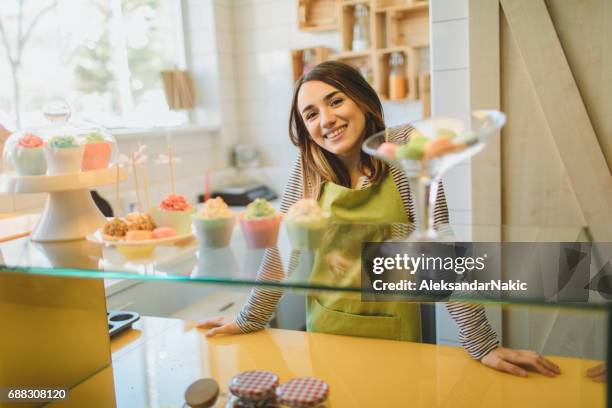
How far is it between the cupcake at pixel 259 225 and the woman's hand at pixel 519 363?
20.3 inches

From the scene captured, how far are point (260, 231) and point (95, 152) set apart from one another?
437 mm

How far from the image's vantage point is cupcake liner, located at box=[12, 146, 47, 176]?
122cm

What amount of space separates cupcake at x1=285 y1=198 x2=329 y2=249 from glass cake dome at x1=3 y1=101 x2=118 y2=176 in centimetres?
47

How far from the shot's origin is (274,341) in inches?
56.8

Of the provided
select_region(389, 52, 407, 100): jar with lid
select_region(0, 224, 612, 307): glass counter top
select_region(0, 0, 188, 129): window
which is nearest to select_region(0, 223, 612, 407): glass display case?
select_region(0, 224, 612, 307): glass counter top

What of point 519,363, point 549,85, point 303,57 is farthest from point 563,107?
point 303,57

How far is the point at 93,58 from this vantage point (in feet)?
11.2

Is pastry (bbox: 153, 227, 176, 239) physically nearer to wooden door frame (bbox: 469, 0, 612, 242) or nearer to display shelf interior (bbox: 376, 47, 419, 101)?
wooden door frame (bbox: 469, 0, 612, 242)

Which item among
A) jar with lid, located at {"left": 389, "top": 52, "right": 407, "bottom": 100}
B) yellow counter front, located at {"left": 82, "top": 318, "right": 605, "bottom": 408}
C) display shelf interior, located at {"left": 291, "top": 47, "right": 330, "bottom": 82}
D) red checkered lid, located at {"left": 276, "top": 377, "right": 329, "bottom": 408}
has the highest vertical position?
display shelf interior, located at {"left": 291, "top": 47, "right": 330, "bottom": 82}

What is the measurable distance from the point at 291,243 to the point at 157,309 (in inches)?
72.6

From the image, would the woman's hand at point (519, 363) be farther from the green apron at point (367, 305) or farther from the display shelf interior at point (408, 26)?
the display shelf interior at point (408, 26)

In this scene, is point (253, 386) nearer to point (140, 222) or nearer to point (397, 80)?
→ point (140, 222)

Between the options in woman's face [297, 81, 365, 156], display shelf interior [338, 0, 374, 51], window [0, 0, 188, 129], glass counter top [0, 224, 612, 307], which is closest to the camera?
glass counter top [0, 224, 612, 307]

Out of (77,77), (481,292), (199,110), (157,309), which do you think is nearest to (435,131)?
(481,292)
